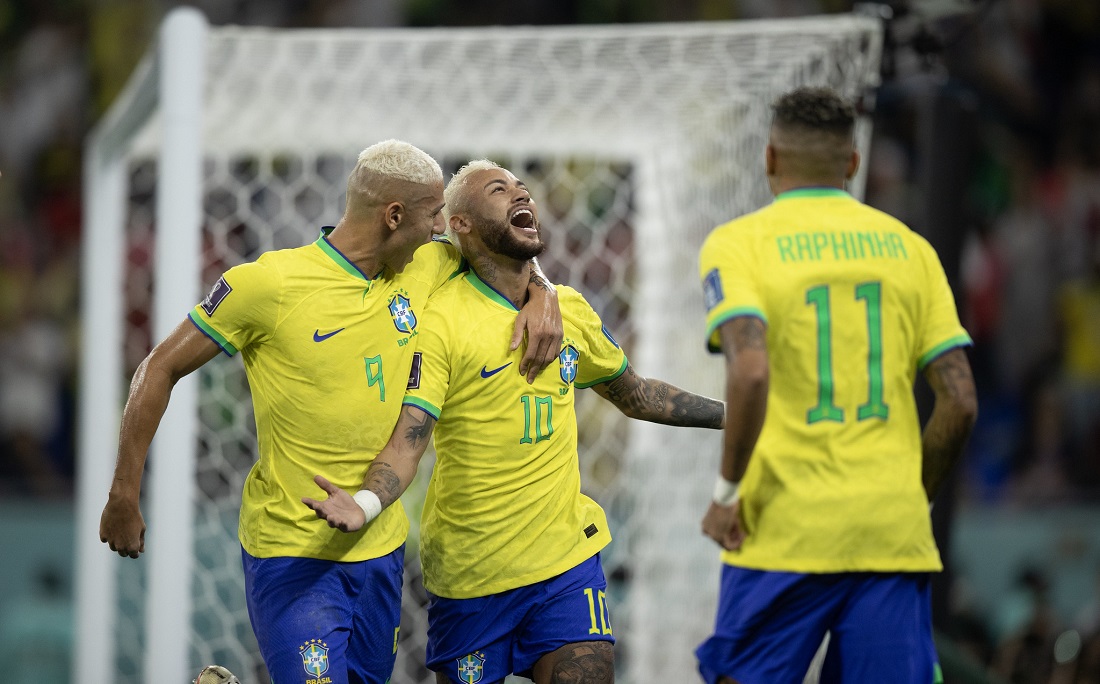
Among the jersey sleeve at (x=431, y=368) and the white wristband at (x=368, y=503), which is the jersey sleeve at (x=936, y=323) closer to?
the jersey sleeve at (x=431, y=368)

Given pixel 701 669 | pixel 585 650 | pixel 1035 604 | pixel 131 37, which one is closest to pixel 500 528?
pixel 585 650

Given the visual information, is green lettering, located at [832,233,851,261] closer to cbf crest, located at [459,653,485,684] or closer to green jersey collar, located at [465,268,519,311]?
green jersey collar, located at [465,268,519,311]

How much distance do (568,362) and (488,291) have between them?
10.4 inches

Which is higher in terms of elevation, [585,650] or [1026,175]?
A: [1026,175]

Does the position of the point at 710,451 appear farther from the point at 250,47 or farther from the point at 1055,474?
the point at 1055,474

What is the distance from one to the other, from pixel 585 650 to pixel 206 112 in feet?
10.5

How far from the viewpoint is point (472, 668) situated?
301 centimetres

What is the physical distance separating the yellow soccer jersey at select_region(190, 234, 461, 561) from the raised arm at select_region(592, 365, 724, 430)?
0.58 metres

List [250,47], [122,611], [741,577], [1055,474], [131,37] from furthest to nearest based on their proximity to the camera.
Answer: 1. [131,37]
2. [1055,474]
3. [122,611]
4. [250,47]
5. [741,577]

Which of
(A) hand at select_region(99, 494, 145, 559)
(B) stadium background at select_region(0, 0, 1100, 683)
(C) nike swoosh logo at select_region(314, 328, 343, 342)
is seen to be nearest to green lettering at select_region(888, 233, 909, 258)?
(C) nike swoosh logo at select_region(314, 328, 343, 342)

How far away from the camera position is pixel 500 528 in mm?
3000

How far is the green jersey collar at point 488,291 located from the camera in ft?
10.2

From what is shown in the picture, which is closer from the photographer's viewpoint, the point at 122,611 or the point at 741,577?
the point at 741,577

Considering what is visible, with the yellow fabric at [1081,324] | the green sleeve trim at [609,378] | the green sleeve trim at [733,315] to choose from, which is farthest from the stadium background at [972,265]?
the green sleeve trim at [733,315]
